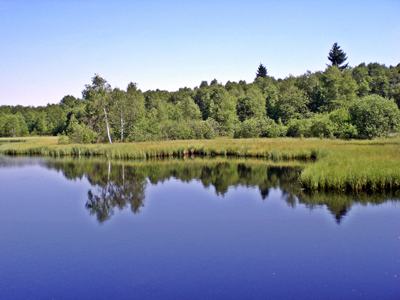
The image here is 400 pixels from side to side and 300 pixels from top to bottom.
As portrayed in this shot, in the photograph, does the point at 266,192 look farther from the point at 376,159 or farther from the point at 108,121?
the point at 108,121

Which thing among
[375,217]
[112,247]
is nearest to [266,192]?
[375,217]

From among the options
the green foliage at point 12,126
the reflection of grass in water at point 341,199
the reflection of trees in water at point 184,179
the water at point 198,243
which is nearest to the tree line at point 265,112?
the green foliage at point 12,126

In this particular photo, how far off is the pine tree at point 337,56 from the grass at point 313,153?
4548 cm

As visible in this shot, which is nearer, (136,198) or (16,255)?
(16,255)

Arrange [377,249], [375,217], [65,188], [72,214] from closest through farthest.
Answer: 1. [377,249]
2. [375,217]
3. [72,214]
4. [65,188]

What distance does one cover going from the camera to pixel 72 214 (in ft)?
54.0

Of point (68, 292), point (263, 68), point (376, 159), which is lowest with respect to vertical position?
point (68, 292)

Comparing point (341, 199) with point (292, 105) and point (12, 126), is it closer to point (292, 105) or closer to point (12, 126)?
point (292, 105)

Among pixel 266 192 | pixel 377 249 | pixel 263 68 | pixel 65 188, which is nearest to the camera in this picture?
pixel 377 249

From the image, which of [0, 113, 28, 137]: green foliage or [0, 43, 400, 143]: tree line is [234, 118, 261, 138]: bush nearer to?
[0, 43, 400, 143]: tree line

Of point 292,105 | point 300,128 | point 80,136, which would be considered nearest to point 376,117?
point 300,128

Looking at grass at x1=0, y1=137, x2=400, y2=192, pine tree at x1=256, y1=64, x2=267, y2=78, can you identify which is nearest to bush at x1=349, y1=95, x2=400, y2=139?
grass at x1=0, y1=137, x2=400, y2=192

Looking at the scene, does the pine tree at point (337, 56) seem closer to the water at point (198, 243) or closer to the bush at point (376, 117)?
the bush at point (376, 117)

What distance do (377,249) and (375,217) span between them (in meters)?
3.45
